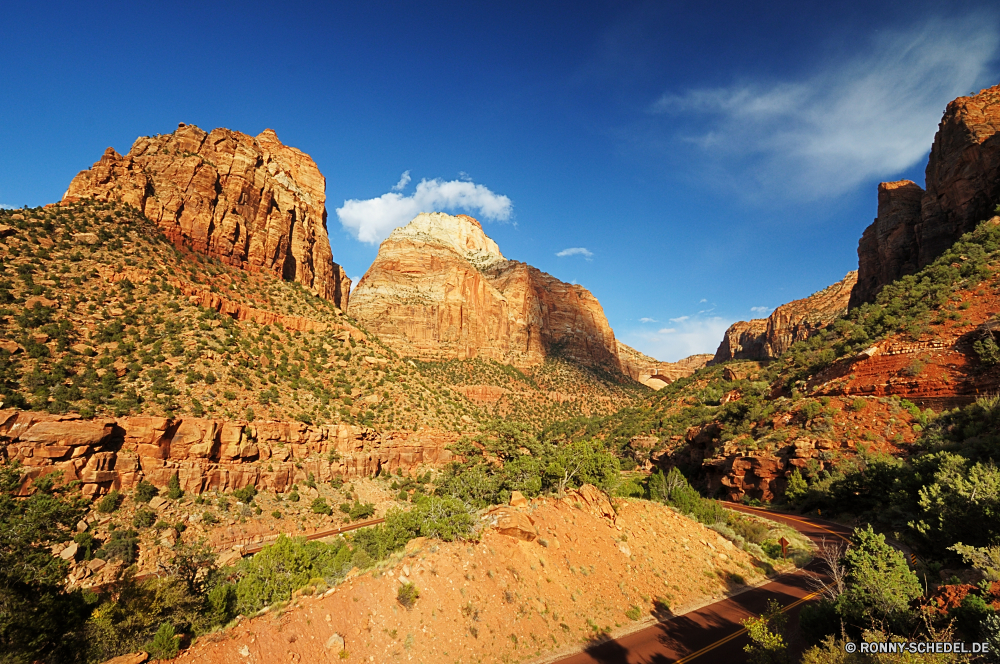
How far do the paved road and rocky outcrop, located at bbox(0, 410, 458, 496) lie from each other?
2432 cm

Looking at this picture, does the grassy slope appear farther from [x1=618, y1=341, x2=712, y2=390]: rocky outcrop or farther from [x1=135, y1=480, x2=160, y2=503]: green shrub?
[x1=618, y1=341, x2=712, y2=390]: rocky outcrop

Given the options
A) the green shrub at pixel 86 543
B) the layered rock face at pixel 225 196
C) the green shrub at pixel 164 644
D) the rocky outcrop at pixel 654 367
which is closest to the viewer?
the green shrub at pixel 164 644

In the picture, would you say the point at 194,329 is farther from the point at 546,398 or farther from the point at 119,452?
the point at 546,398

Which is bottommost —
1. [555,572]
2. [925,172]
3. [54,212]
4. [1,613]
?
[555,572]

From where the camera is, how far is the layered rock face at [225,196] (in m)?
41.6

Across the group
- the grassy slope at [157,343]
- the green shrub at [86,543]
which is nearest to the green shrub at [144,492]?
the green shrub at [86,543]

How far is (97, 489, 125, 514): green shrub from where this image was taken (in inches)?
809

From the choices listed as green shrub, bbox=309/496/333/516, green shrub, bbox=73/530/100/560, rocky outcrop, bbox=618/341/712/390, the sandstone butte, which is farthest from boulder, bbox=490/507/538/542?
rocky outcrop, bbox=618/341/712/390

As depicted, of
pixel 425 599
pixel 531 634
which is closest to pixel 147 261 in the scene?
pixel 425 599

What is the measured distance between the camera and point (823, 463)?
28688mm

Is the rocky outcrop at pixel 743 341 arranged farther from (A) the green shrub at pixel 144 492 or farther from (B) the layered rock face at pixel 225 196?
(A) the green shrub at pixel 144 492

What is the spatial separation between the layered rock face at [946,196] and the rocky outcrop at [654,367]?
9138 centimetres

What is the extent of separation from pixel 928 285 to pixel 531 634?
4644 cm

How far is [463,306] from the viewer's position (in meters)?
102
